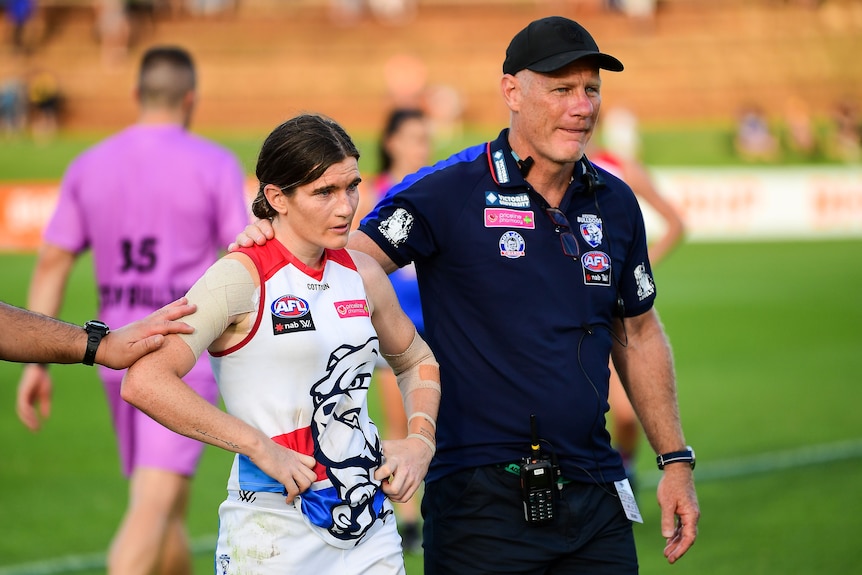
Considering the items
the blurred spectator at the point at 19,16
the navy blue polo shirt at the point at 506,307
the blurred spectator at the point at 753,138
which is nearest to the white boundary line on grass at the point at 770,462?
the navy blue polo shirt at the point at 506,307

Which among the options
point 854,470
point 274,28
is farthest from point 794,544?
point 274,28

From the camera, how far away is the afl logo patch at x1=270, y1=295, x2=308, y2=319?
3.56m

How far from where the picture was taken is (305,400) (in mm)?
3566

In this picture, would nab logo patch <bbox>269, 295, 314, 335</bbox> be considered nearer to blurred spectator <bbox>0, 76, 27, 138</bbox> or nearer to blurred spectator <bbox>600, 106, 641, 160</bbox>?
blurred spectator <bbox>600, 106, 641, 160</bbox>

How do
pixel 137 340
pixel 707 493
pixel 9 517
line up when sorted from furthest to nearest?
pixel 707 493 → pixel 9 517 → pixel 137 340

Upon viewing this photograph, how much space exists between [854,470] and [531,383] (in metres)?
6.24

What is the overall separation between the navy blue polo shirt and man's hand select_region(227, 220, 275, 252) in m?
0.59

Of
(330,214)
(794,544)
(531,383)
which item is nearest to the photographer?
(330,214)

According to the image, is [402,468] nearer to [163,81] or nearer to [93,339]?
[93,339]

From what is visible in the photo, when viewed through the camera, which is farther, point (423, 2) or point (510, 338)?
point (423, 2)

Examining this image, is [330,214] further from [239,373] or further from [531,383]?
[531,383]

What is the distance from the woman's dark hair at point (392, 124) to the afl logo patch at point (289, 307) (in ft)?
15.8

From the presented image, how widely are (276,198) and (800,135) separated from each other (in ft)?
114

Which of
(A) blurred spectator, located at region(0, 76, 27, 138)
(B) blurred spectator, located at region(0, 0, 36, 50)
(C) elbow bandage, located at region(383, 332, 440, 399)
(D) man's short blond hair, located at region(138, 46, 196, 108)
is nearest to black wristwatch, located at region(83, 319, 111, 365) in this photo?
(C) elbow bandage, located at region(383, 332, 440, 399)
